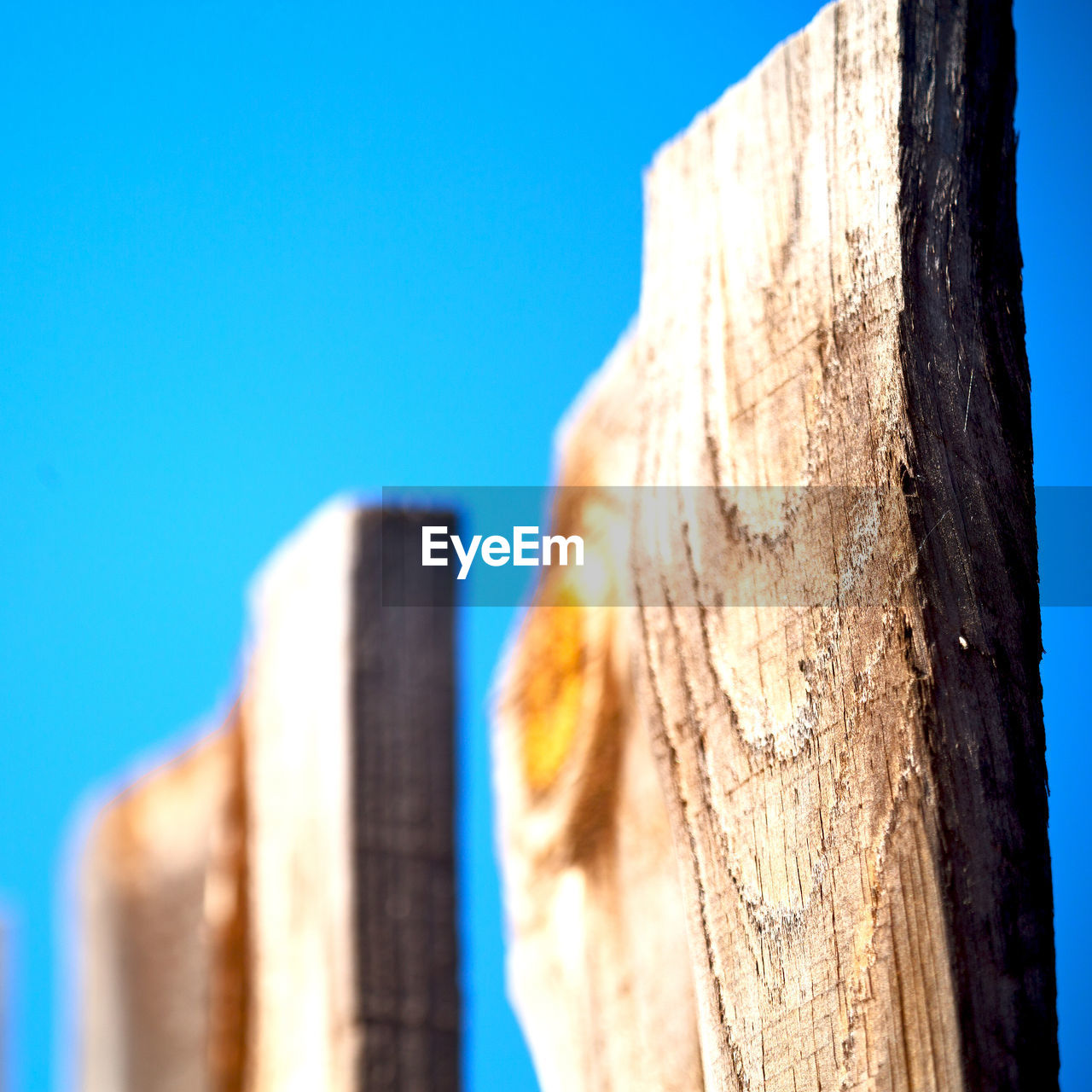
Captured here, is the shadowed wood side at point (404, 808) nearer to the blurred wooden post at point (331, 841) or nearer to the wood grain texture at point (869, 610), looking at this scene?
the blurred wooden post at point (331, 841)

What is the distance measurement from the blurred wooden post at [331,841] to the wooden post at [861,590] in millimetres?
514

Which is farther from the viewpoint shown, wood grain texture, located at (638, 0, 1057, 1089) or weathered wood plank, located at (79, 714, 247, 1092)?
weathered wood plank, located at (79, 714, 247, 1092)

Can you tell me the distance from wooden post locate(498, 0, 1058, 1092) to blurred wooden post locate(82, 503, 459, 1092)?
51 cm

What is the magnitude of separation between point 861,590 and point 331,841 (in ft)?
2.50

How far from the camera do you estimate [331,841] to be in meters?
1.47

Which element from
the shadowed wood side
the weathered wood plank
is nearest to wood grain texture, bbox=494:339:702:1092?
the shadowed wood side

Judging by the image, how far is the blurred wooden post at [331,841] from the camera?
1.41 meters

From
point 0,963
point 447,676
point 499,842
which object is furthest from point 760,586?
point 0,963

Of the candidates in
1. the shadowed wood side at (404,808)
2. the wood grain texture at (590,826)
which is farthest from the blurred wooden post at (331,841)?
the wood grain texture at (590,826)

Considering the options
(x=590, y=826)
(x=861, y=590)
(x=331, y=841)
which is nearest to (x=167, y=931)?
(x=331, y=841)

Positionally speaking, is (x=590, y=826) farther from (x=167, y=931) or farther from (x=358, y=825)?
(x=167, y=931)

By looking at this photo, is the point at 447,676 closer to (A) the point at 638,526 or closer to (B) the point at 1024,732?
(A) the point at 638,526

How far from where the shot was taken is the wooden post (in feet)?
2.73

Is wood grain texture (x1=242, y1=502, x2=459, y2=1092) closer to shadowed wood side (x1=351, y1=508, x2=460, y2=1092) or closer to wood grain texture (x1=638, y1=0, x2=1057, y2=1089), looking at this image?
shadowed wood side (x1=351, y1=508, x2=460, y2=1092)
